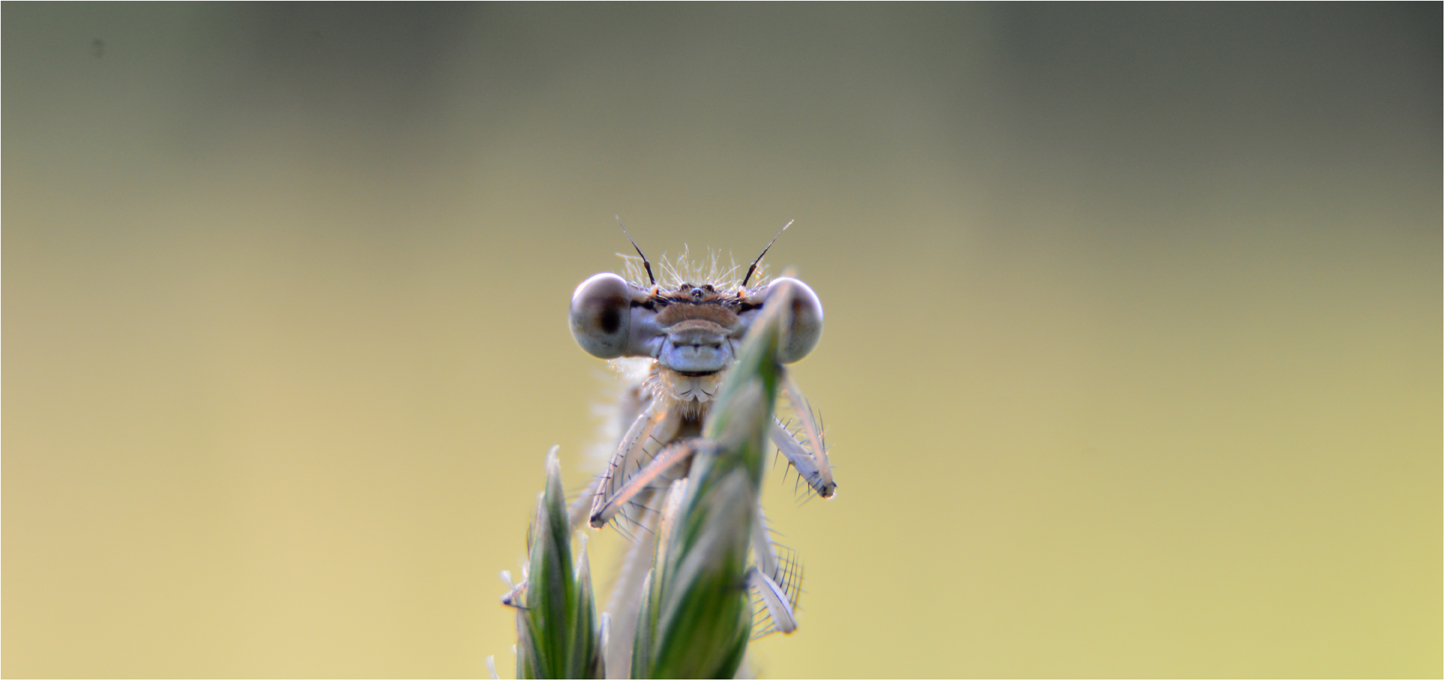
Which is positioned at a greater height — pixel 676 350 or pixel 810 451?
pixel 676 350

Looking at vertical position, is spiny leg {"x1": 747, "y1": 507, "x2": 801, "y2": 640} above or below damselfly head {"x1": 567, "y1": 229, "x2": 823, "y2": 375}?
below

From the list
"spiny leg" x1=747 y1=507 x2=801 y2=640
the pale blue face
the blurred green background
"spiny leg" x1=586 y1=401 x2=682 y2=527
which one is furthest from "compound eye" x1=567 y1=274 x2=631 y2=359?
the blurred green background

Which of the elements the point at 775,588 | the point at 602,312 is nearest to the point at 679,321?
the point at 602,312

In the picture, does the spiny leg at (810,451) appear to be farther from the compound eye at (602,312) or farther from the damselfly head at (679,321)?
the compound eye at (602,312)

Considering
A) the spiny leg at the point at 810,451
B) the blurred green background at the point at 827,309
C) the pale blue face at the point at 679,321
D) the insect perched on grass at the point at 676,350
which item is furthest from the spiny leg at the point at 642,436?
the blurred green background at the point at 827,309

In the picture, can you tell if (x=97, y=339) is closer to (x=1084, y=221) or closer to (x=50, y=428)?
(x=50, y=428)

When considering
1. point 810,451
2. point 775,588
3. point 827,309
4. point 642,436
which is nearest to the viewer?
point 775,588

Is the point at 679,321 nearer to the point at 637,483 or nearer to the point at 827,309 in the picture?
the point at 637,483

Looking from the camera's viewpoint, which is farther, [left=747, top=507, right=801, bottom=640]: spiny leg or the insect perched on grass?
the insect perched on grass

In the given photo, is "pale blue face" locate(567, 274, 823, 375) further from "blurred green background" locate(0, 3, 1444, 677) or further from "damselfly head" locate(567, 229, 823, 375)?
"blurred green background" locate(0, 3, 1444, 677)
